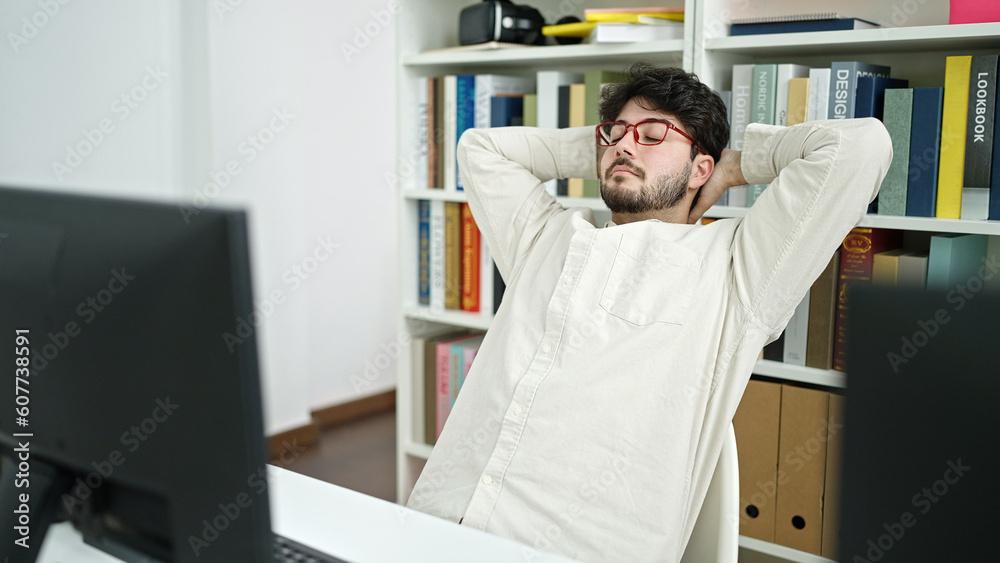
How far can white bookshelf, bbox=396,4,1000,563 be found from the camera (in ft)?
5.52

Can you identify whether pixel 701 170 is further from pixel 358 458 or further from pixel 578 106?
pixel 358 458

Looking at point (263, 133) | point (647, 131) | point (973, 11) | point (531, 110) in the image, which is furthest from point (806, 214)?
point (263, 133)

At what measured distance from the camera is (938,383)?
1.49 ft

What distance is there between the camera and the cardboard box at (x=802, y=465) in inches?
71.5

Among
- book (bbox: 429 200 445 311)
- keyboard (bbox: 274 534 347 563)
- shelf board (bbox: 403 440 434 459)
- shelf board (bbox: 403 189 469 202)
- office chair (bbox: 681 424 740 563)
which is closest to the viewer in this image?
keyboard (bbox: 274 534 347 563)

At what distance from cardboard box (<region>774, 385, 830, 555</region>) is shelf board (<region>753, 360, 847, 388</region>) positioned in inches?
1.0

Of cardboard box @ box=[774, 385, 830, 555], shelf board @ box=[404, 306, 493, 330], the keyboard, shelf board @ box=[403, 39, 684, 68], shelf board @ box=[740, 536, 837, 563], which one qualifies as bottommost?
shelf board @ box=[740, 536, 837, 563]

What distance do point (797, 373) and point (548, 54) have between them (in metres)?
0.99

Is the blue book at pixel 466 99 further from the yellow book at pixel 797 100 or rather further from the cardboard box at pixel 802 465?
the cardboard box at pixel 802 465

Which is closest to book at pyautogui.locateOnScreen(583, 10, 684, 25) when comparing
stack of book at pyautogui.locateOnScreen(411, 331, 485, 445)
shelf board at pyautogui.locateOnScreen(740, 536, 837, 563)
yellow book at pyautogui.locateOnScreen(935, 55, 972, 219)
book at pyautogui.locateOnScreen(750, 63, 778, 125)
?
book at pyautogui.locateOnScreen(750, 63, 778, 125)

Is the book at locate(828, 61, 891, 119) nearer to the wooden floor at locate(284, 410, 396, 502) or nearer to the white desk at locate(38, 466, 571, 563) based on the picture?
the white desk at locate(38, 466, 571, 563)

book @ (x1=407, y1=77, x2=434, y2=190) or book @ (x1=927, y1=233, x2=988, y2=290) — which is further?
book @ (x1=407, y1=77, x2=434, y2=190)

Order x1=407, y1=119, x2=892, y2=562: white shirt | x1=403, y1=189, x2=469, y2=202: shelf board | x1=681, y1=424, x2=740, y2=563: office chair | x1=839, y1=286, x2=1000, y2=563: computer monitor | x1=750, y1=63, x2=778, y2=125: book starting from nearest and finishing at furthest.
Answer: x1=839, y1=286, x2=1000, y2=563: computer monitor → x1=681, y1=424, x2=740, y2=563: office chair → x1=407, y1=119, x2=892, y2=562: white shirt → x1=750, y1=63, x2=778, y2=125: book → x1=403, y1=189, x2=469, y2=202: shelf board

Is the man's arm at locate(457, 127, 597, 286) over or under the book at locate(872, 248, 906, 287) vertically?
over
